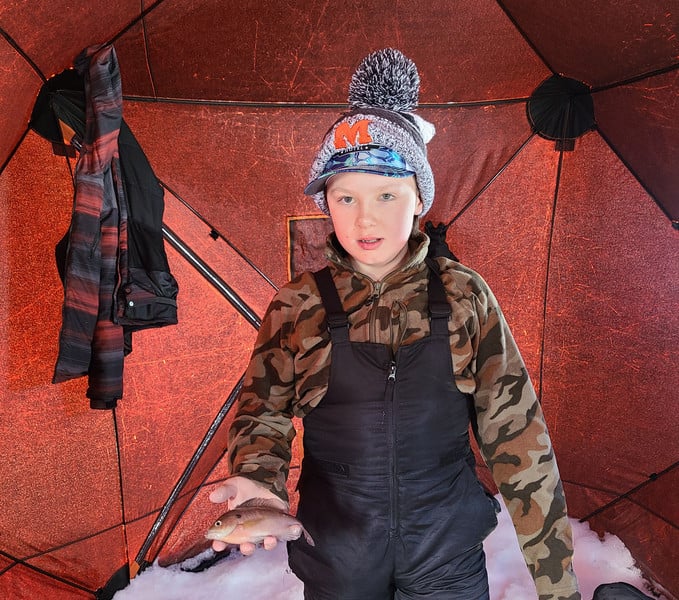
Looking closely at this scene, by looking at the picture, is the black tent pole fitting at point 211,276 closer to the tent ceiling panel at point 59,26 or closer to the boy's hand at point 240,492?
Answer: the tent ceiling panel at point 59,26

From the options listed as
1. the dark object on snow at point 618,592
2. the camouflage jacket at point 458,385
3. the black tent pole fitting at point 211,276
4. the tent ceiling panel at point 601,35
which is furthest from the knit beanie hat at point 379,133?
the dark object on snow at point 618,592

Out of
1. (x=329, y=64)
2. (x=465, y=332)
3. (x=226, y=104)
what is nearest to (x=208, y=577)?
(x=465, y=332)

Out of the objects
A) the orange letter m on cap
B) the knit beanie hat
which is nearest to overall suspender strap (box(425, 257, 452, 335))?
the knit beanie hat

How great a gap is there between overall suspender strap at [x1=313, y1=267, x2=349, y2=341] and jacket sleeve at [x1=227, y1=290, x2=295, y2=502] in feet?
0.32

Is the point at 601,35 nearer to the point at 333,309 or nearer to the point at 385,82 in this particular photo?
the point at 385,82

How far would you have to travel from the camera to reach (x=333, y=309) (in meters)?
1.27

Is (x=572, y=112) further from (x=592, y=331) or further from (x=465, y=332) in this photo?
(x=465, y=332)

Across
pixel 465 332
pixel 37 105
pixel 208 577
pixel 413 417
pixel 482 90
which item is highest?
pixel 482 90

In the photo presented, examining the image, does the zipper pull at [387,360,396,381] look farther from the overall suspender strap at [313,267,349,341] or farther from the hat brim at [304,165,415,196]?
the hat brim at [304,165,415,196]

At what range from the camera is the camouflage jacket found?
1.24 metres

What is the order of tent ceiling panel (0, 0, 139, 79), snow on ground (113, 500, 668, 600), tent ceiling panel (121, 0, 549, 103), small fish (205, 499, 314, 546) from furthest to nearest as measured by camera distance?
snow on ground (113, 500, 668, 600), tent ceiling panel (121, 0, 549, 103), tent ceiling panel (0, 0, 139, 79), small fish (205, 499, 314, 546)

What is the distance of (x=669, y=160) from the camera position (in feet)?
6.21

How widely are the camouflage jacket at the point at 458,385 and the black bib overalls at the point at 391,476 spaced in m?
0.04

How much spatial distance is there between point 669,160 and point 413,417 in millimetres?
1307
